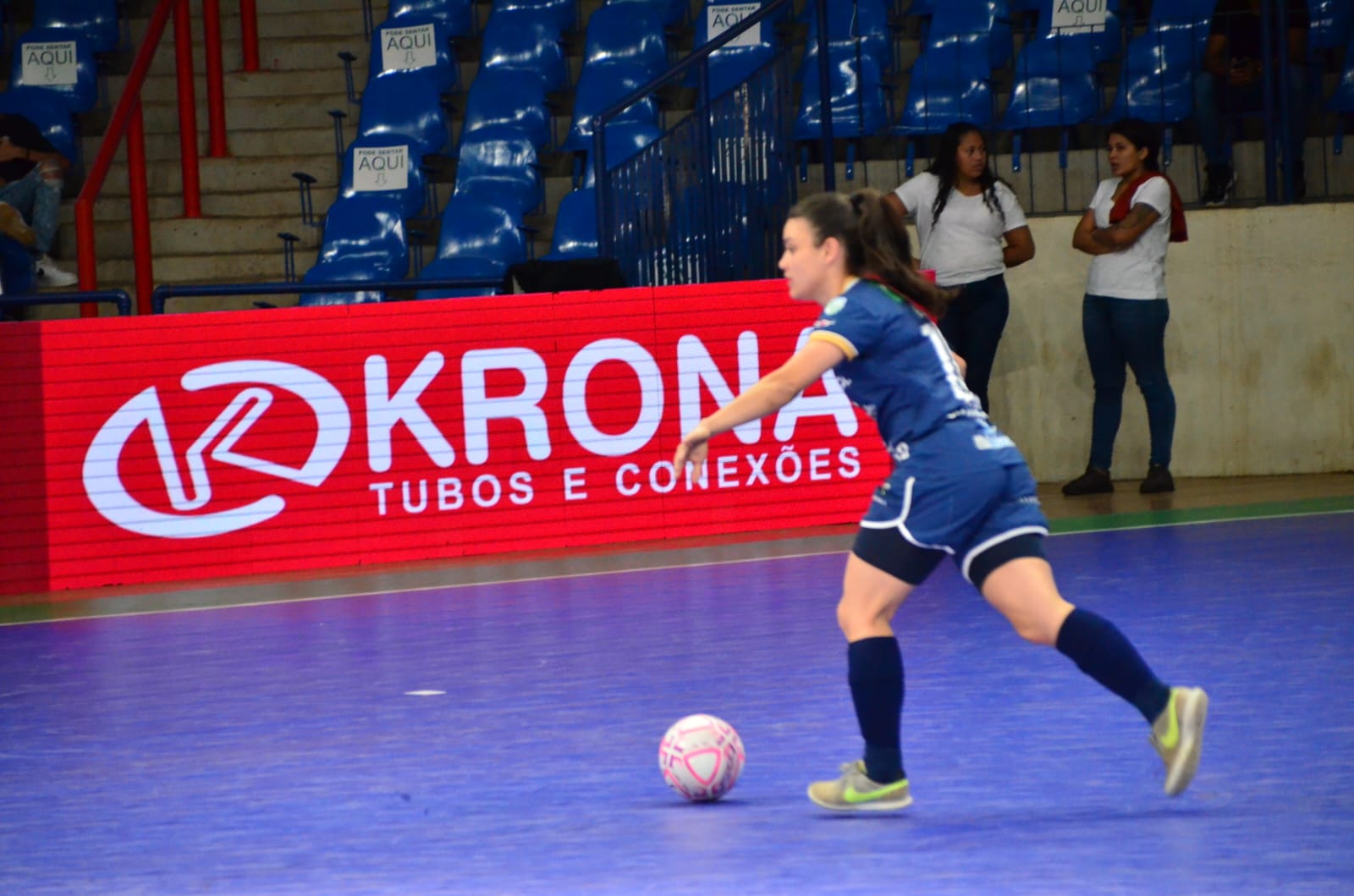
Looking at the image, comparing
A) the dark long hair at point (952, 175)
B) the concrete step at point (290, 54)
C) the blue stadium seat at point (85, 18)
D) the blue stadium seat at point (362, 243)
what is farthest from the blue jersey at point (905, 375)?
the blue stadium seat at point (85, 18)

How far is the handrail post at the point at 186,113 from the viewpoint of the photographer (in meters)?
13.7

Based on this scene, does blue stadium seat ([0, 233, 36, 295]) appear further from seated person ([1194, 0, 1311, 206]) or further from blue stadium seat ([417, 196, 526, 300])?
seated person ([1194, 0, 1311, 206])

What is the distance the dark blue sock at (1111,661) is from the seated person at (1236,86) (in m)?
8.15

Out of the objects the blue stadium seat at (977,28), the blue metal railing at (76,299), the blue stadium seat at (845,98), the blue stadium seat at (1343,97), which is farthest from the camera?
the blue stadium seat at (977,28)

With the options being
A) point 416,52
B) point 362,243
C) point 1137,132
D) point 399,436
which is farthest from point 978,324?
point 416,52

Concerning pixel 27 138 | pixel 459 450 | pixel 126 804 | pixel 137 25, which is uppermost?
pixel 137 25

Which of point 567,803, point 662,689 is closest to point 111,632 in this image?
point 662,689

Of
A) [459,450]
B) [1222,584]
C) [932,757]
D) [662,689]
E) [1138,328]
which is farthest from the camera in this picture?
[1138,328]

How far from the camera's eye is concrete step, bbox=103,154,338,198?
1434 centimetres

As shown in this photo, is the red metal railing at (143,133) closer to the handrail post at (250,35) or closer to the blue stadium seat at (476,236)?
the handrail post at (250,35)

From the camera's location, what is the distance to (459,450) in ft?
31.6

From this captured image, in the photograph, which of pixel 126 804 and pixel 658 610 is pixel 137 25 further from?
pixel 126 804

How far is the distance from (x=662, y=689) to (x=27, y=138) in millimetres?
8303

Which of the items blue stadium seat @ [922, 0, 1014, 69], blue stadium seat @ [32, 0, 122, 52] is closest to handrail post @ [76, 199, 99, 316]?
blue stadium seat @ [32, 0, 122, 52]
